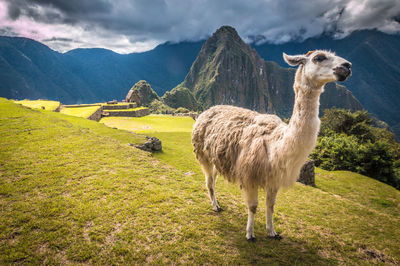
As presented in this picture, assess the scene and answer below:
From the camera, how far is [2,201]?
3.32 meters

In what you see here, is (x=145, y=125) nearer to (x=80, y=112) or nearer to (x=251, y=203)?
(x=80, y=112)

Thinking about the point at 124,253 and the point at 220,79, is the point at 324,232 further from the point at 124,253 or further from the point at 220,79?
the point at 220,79

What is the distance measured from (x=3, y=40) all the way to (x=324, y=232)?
9125 inches

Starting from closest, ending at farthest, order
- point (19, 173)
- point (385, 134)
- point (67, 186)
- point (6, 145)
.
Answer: point (67, 186), point (19, 173), point (6, 145), point (385, 134)

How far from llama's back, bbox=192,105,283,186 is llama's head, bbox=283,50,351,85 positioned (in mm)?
1041

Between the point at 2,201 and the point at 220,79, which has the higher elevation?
the point at 220,79

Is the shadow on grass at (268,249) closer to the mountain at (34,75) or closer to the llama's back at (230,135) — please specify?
the llama's back at (230,135)

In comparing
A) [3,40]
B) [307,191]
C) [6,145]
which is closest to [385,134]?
[307,191]

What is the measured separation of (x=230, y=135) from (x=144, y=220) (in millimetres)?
2380

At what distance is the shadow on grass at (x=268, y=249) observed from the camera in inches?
111

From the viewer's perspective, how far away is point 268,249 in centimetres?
303

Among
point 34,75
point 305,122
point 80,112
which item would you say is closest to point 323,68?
point 305,122

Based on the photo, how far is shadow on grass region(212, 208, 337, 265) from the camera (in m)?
2.83

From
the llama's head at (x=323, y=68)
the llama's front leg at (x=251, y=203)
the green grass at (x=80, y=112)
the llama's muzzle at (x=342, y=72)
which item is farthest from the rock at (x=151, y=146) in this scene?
the green grass at (x=80, y=112)
